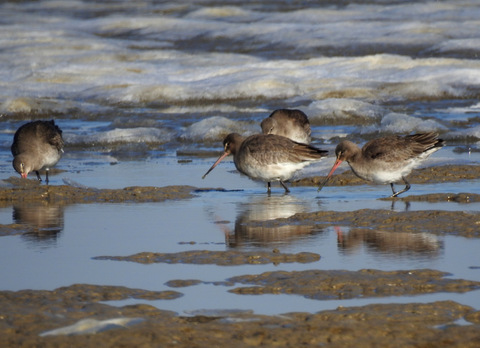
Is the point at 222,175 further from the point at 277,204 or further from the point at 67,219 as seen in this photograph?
the point at 67,219

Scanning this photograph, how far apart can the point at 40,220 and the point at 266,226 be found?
1.98 metres

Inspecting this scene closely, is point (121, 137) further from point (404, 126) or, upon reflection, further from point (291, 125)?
point (404, 126)

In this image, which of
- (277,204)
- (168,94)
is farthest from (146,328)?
(168,94)

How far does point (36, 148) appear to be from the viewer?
1177cm

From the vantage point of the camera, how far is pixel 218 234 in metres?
7.52

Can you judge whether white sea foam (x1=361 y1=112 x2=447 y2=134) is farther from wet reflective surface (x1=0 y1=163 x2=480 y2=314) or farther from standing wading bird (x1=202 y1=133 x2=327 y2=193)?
wet reflective surface (x1=0 y1=163 x2=480 y2=314)

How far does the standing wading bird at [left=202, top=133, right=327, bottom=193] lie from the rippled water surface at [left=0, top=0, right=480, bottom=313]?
0.22 m

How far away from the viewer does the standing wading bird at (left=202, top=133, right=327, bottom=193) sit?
34.0 feet

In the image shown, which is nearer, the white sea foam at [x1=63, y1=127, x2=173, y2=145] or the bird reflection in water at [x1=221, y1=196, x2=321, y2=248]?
the bird reflection in water at [x1=221, y1=196, x2=321, y2=248]

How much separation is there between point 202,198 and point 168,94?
12144mm

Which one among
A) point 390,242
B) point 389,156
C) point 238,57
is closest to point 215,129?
point 389,156

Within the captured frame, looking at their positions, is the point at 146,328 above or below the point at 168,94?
below

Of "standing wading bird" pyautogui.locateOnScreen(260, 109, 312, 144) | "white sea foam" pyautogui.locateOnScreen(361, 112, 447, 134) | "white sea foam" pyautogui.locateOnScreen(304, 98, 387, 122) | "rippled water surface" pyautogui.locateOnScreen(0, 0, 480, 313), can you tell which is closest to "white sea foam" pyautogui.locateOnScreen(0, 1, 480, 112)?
"rippled water surface" pyautogui.locateOnScreen(0, 0, 480, 313)

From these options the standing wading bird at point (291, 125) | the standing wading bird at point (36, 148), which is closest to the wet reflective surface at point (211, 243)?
the standing wading bird at point (36, 148)
